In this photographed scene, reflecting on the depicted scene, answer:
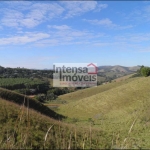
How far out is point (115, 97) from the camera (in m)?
43.1

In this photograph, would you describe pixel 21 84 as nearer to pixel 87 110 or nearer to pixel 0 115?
pixel 87 110

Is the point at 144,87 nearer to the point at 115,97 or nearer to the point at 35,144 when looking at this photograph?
the point at 115,97

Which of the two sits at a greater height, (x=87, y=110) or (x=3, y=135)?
(x=3, y=135)

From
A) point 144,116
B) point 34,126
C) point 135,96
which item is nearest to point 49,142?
point 34,126

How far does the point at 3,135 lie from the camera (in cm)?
959

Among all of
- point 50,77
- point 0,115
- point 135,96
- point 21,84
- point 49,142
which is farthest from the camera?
point 50,77

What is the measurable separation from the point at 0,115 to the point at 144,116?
18629mm

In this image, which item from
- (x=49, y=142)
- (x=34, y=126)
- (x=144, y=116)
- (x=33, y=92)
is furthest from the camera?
(x=33, y=92)

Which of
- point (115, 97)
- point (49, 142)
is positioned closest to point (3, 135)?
point (49, 142)

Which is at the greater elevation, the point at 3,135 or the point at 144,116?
the point at 3,135

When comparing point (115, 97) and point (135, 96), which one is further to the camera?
point (115, 97)

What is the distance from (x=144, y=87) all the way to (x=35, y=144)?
120ft

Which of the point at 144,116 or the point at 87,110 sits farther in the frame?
the point at 87,110

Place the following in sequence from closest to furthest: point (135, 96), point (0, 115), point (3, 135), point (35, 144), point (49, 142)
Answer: point (49, 142)
point (35, 144)
point (3, 135)
point (0, 115)
point (135, 96)
